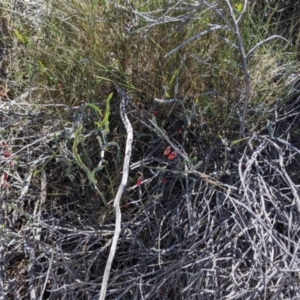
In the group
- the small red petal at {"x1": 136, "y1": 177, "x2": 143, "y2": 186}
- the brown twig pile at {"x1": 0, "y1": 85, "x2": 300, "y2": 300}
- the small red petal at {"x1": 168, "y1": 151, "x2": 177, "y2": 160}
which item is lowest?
the brown twig pile at {"x1": 0, "y1": 85, "x2": 300, "y2": 300}

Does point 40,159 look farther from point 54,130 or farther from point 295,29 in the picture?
point 295,29

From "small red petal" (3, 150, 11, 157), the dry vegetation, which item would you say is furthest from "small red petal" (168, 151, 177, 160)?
"small red petal" (3, 150, 11, 157)

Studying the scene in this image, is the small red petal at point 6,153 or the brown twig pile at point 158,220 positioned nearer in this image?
the brown twig pile at point 158,220

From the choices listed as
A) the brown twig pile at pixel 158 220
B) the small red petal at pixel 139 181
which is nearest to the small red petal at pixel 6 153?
the brown twig pile at pixel 158 220

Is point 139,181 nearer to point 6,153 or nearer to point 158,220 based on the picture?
point 158,220

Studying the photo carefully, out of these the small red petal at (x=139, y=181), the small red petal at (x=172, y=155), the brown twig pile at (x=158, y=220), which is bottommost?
the brown twig pile at (x=158, y=220)

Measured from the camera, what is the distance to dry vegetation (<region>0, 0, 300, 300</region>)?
133 centimetres

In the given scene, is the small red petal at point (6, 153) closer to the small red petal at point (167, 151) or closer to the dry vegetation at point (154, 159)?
the dry vegetation at point (154, 159)

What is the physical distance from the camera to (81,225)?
1389 mm

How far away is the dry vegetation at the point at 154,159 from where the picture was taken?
1.33 metres

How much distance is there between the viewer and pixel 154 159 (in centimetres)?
140

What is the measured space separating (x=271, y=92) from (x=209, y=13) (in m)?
0.23

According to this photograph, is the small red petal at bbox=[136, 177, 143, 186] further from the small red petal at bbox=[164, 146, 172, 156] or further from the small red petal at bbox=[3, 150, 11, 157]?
the small red petal at bbox=[3, 150, 11, 157]

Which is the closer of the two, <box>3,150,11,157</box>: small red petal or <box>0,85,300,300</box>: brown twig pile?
<box>0,85,300,300</box>: brown twig pile
